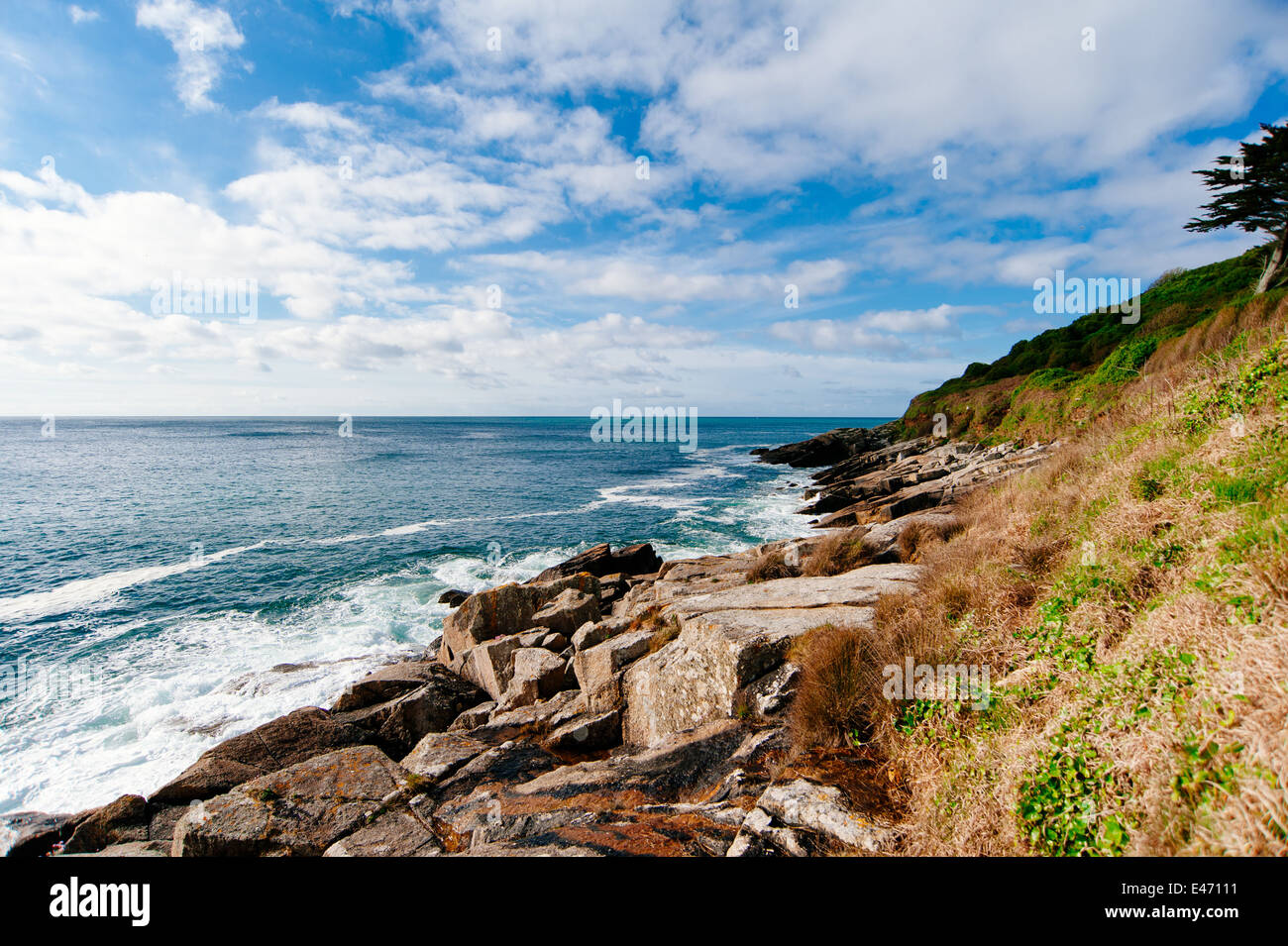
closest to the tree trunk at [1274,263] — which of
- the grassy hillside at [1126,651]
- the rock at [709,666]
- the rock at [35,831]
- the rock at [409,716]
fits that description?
the grassy hillside at [1126,651]

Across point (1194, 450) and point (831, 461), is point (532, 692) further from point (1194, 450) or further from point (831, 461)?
point (831, 461)

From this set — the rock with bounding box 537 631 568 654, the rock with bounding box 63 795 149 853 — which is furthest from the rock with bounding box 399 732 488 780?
the rock with bounding box 63 795 149 853

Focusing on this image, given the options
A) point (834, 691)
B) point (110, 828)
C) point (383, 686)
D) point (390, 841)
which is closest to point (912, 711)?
point (834, 691)

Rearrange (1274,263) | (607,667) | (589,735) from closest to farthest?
(589,735), (607,667), (1274,263)

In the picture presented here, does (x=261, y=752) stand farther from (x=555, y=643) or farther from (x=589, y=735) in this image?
(x=589, y=735)

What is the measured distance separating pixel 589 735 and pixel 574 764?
629 millimetres

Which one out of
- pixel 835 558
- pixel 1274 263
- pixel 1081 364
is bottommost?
pixel 835 558

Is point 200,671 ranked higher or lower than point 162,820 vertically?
lower

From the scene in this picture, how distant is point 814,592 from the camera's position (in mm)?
9062

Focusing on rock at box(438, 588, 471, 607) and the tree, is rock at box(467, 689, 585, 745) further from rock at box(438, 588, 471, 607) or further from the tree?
the tree

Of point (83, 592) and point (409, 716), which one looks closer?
point (409, 716)

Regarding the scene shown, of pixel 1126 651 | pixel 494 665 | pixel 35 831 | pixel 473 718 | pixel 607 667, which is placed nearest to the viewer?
pixel 1126 651

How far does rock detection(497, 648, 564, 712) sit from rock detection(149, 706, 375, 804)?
285 cm
